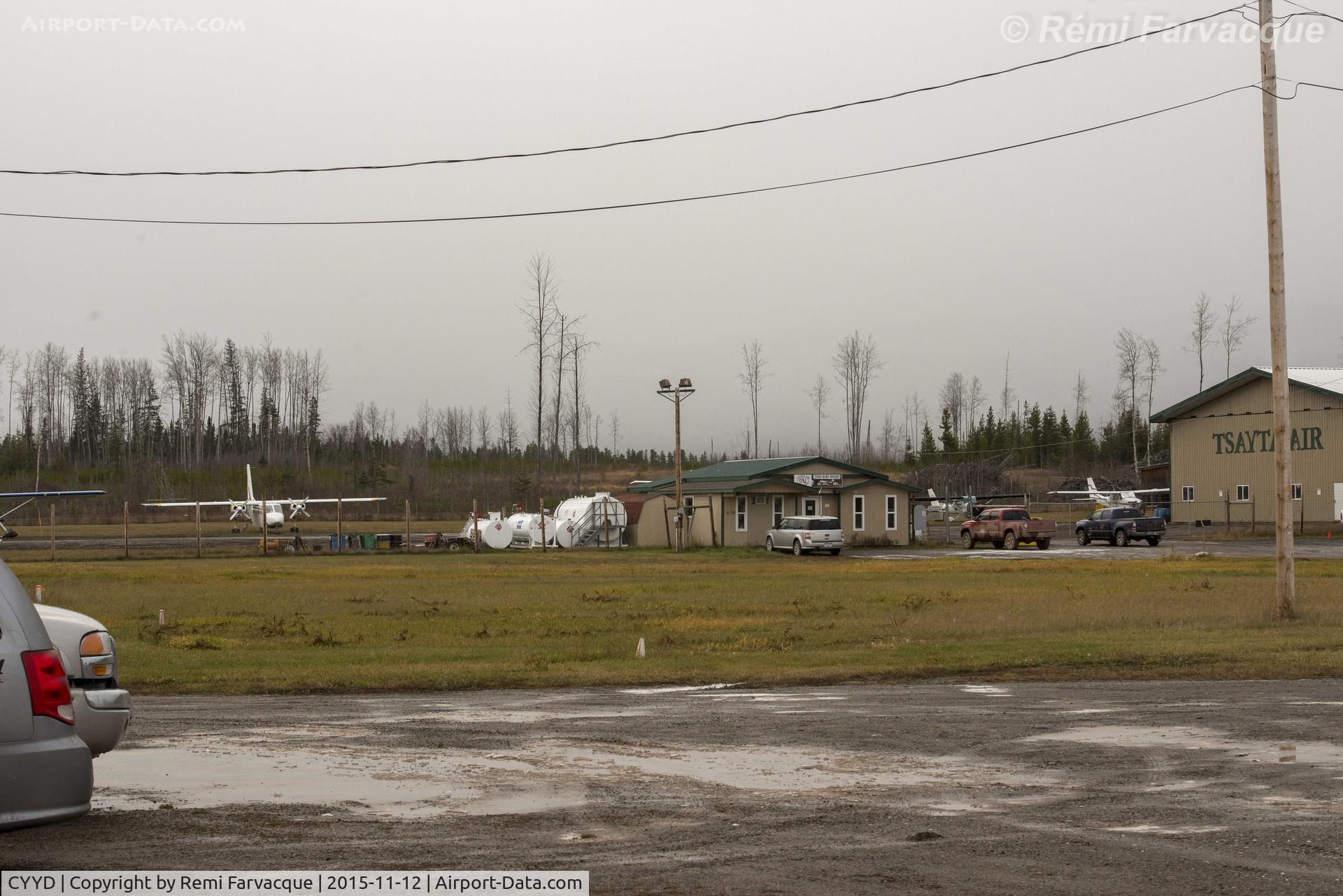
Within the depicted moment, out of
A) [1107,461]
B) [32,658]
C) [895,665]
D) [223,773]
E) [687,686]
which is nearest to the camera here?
[32,658]

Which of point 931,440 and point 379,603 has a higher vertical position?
point 931,440

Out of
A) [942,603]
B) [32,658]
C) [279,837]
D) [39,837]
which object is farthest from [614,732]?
[942,603]

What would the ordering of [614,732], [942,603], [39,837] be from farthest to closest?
[942,603] → [614,732] → [39,837]

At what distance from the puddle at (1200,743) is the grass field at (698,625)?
4.68 m

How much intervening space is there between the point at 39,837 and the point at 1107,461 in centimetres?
13417

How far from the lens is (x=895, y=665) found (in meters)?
16.6

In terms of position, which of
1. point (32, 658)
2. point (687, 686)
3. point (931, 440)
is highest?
point (931, 440)

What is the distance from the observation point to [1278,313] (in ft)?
71.6

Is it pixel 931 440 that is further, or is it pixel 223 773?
pixel 931 440

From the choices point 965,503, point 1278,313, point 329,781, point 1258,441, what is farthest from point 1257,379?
point 329,781

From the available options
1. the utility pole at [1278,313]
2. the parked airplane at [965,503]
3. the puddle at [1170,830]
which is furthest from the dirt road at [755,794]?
the parked airplane at [965,503]

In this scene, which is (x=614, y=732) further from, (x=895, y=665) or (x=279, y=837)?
(x=895, y=665)

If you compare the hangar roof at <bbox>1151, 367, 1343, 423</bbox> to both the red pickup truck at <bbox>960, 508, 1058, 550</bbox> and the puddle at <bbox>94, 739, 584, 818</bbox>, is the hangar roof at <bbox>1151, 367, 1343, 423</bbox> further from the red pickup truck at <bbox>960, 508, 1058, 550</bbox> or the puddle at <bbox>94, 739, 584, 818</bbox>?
the puddle at <bbox>94, 739, 584, 818</bbox>

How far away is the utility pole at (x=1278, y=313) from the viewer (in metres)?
21.8
